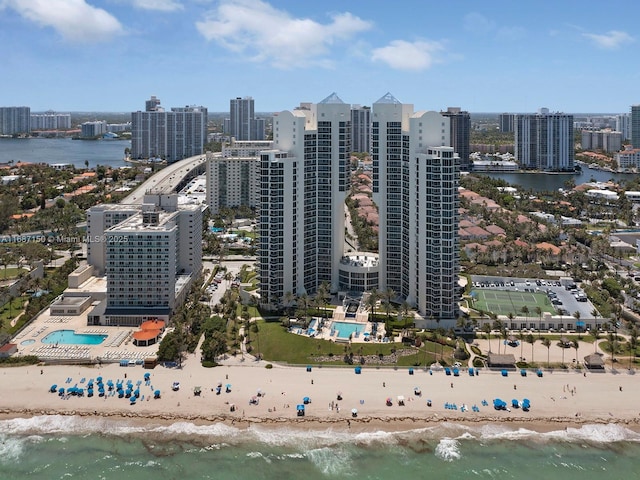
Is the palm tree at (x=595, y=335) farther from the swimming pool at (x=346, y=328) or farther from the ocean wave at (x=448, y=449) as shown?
the swimming pool at (x=346, y=328)

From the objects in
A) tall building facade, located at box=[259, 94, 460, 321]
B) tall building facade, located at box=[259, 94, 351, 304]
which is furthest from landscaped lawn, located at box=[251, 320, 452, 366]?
tall building facade, located at box=[259, 94, 351, 304]

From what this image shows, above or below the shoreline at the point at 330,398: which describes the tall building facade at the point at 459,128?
above

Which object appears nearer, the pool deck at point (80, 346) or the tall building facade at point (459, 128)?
the pool deck at point (80, 346)

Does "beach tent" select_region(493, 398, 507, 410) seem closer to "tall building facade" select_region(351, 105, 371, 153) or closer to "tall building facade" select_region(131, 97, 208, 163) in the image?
"tall building facade" select_region(351, 105, 371, 153)

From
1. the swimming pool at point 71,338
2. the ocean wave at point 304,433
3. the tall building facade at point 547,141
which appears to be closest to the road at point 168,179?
the swimming pool at point 71,338

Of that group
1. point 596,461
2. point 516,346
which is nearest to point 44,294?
point 516,346
